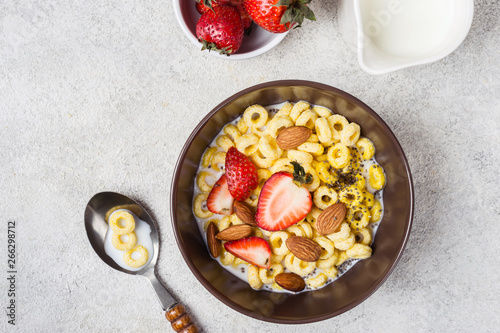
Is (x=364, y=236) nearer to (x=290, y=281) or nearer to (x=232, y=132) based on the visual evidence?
(x=290, y=281)

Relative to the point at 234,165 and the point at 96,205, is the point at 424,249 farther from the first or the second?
the point at 96,205

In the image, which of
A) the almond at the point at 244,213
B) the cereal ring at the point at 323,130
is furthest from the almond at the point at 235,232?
the cereal ring at the point at 323,130

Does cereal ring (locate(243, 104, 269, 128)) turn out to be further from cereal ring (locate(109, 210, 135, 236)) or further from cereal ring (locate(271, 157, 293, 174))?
cereal ring (locate(109, 210, 135, 236))

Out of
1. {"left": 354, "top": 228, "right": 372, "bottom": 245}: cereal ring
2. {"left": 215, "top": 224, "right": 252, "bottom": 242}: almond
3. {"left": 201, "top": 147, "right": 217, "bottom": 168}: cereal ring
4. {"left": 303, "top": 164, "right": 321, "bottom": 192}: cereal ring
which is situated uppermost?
{"left": 201, "top": 147, "right": 217, "bottom": 168}: cereal ring

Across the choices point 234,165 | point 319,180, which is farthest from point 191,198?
point 319,180

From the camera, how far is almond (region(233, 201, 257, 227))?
2.74ft

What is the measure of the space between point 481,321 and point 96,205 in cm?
88

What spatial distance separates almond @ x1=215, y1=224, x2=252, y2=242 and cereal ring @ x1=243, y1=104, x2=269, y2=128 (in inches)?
8.3

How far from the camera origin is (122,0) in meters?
0.92

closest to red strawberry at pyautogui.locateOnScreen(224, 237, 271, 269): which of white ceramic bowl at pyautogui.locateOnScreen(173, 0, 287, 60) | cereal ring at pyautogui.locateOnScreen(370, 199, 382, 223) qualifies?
cereal ring at pyautogui.locateOnScreen(370, 199, 382, 223)

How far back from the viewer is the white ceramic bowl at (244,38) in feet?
→ 2.67

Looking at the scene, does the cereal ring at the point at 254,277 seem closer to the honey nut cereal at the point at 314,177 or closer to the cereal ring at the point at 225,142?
the honey nut cereal at the point at 314,177

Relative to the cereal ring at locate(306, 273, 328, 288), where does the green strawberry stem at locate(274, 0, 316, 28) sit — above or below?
above

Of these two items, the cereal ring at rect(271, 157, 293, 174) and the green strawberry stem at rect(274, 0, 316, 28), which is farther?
the cereal ring at rect(271, 157, 293, 174)
